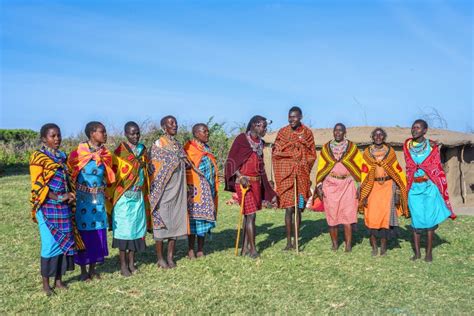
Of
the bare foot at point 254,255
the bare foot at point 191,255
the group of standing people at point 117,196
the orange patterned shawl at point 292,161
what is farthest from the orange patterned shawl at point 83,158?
the orange patterned shawl at point 292,161

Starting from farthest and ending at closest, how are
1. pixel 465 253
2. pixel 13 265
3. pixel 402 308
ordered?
pixel 465 253 < pixel 13 265 < pixel 402 308

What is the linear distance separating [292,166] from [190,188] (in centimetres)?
173

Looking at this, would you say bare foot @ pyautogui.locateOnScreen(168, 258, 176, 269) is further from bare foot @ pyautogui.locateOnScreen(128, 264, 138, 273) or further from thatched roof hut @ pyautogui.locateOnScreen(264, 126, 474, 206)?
thatched roof hut @ pyautogui.locateOnScreen(264, 126, 474, 206)

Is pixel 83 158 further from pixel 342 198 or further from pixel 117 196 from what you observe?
pixel 342 198

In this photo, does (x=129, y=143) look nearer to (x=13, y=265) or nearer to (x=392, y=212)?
(x=13, y=265)

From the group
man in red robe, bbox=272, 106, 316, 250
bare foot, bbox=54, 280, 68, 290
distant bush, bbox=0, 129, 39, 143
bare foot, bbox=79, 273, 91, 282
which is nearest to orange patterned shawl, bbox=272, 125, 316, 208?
man in red robe, bbox=272, 106, 316, 250

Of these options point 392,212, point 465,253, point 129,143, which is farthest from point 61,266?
point 465,253

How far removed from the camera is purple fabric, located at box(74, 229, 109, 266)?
604 cm

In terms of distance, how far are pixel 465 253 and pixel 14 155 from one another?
78.1 feet

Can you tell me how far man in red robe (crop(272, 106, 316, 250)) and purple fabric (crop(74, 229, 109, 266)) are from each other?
117 inches

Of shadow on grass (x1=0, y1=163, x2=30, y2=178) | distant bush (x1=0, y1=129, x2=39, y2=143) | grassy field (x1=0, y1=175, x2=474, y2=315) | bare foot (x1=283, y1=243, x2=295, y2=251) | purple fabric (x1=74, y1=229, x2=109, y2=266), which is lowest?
grassy field (x1=0, y1=175, x2=474, y2=315)

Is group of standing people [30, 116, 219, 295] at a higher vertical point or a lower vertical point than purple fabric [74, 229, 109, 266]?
higher

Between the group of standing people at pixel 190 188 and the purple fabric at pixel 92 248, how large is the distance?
0.5 inches

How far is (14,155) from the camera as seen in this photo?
25875 mm
